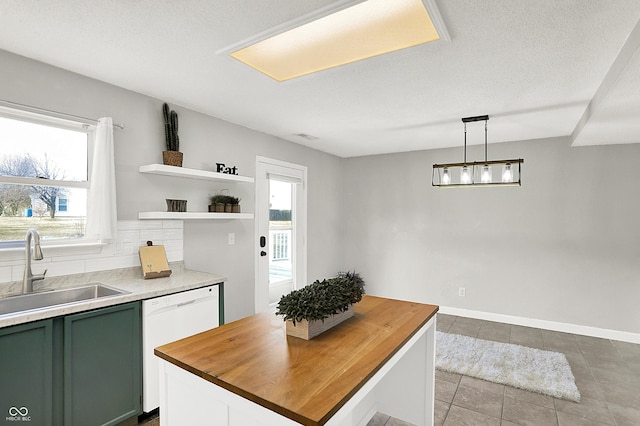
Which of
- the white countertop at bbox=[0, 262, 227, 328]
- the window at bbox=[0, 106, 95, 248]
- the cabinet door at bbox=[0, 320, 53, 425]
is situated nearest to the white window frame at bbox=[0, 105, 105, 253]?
the window at bbox=[0, 106, 95, 248]

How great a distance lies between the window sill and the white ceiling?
1267 mm

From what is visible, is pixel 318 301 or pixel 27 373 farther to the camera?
pixel 27 373

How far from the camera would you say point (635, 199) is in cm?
391

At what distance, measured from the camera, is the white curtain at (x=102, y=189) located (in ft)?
8.20

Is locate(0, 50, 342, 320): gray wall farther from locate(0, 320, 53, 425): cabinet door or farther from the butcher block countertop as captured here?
the butcher block countertop

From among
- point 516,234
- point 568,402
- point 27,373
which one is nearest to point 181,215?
point 27,373

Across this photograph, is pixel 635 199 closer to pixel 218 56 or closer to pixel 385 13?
pixel 385 13

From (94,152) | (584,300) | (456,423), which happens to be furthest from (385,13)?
(584,300)

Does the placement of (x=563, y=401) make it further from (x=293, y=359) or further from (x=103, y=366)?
(x=103, y=366)

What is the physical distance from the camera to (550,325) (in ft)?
14.2

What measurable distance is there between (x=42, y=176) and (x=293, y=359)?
2.32m

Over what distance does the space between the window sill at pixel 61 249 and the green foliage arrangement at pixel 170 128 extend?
3.32 feet

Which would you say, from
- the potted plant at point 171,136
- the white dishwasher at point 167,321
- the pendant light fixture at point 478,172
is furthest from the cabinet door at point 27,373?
the pendant light fixture at point 478,172

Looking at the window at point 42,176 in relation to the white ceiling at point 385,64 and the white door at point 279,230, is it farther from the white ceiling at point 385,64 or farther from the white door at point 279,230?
the white door at point 279,230
